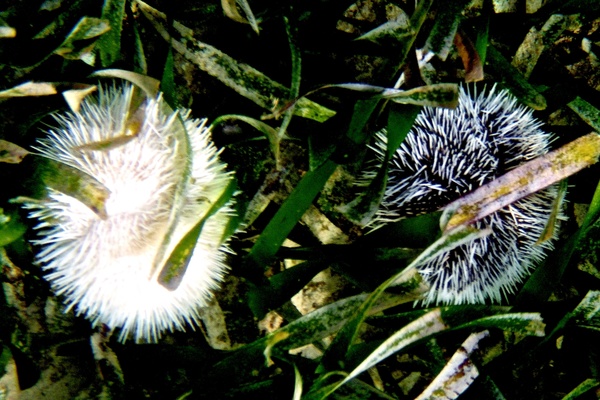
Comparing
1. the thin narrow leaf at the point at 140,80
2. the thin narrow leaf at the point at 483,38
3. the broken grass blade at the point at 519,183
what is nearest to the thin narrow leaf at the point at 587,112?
the broken grass blade at the point at 519,183

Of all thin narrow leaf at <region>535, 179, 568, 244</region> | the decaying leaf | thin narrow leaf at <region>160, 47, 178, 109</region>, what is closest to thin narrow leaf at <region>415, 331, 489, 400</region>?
thin narrow leaf at <region>535, 179, 568, 244</region>

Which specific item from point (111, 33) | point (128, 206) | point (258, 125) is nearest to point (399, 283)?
point (258, 125)

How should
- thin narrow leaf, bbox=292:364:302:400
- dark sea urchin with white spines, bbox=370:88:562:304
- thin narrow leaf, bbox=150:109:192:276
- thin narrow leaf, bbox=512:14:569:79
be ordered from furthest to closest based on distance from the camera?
1. thin narrow leaf, bbox=512:14:569:79
2. dark sea urchin with white spines, bbox=370:88:562:304
3. thin narrow leaf, bbox=292:364:302:400
4. thin narrow leaf, bbox=150:109:192:276

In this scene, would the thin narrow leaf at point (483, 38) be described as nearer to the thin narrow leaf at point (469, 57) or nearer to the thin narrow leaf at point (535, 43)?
the thin narrow leaf at point (469, 57)

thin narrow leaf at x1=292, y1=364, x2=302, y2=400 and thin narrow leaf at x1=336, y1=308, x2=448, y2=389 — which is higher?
thin narrow leaf at x1=336, y1=308, x2=448, y2=389

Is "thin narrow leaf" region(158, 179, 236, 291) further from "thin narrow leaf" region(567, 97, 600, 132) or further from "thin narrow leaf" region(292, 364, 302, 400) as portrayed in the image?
"thin narrow leaf" region(567, 97, 600, 132)

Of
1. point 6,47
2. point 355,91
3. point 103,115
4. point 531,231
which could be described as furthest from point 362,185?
point 6,47

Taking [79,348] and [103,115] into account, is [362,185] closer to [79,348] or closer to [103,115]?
[103,115]
